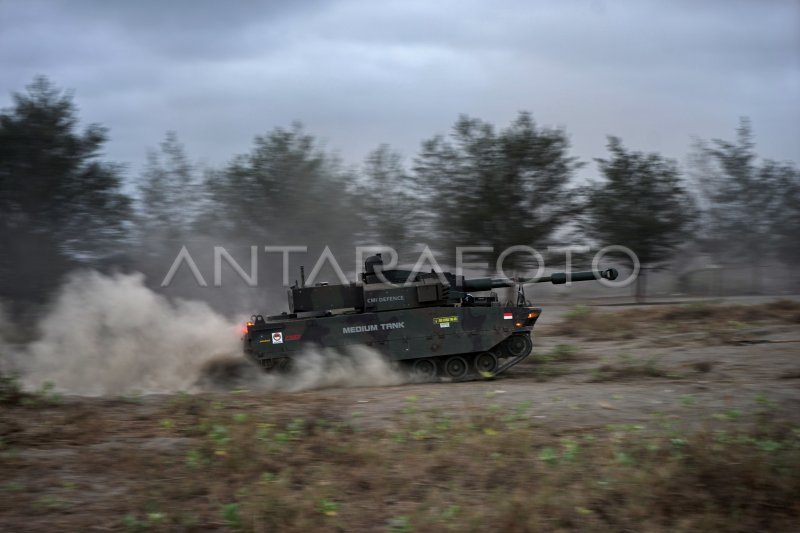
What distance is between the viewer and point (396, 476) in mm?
7410

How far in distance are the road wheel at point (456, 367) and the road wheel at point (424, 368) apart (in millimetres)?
257

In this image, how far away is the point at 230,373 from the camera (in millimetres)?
15219

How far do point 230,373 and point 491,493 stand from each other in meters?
9.33

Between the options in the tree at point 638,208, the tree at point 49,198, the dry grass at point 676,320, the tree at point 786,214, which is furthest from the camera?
the tree at point 786,214

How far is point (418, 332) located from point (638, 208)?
73.0ft

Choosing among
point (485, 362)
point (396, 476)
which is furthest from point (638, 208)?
point (396, 476)

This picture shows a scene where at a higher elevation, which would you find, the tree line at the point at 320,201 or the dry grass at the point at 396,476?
the tree line at the point at 320,201

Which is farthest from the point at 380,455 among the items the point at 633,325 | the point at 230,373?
the point at 633,325

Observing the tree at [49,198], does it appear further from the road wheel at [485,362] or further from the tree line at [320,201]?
the road wheel at [485,362]

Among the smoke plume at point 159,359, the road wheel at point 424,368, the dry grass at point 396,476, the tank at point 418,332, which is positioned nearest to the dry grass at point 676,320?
the tank at point 418,332

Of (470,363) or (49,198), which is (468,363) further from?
(49,198)

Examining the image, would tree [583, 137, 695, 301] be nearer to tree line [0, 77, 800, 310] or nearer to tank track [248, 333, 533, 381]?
tree line [0, 77, 800, 310]

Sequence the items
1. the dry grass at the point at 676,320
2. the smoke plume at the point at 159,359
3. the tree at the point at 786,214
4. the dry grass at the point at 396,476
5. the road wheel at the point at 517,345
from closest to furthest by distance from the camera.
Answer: the dry grass at the point at 396,476 → the smoke plume at the point at 159,359 → the road wheel at the point at 517,345 → the dry grass at the point at 676,320 → the tree at the point at 786,214

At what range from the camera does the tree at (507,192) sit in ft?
107
